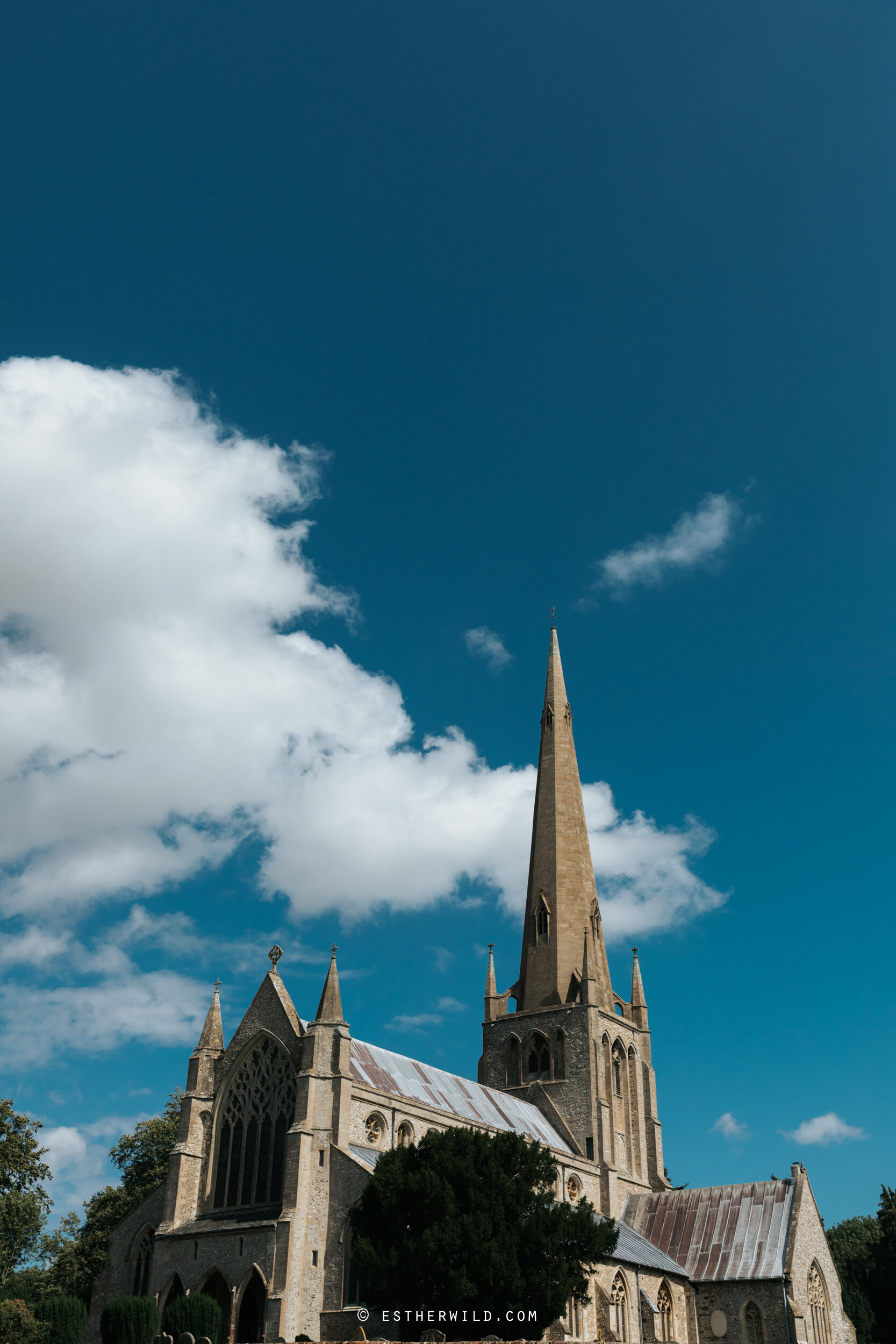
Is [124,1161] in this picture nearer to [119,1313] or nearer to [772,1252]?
[119,1313]

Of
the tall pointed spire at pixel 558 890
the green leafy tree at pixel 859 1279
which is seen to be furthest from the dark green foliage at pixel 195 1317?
the green leafy tree at pixel 859 1279

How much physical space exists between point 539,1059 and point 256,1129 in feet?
66.4

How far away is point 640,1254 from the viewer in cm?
4272

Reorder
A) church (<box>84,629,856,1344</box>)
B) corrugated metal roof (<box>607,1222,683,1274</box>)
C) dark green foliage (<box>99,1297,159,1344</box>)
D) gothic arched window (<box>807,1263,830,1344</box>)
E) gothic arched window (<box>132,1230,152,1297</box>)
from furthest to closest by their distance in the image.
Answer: gothic arched window (<box>807,1263,830,1344</box>) < corrugated metal roof (<box>607,1222,683,1274</box>) < gothic arched window (<box>132,1230,152,1297</box>) < church (<box>84,629,856,1344</box>) < dark green foliage (<box>99,1297,159,1344</box>)

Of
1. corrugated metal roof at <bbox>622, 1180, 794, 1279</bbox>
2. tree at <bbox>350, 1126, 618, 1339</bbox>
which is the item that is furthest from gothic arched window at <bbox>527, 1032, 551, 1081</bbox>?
tree at <bbox>350, 1126, 618, 1339</bbox>

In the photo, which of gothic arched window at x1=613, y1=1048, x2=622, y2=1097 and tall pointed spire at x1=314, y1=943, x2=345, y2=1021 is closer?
tall pointed spire at x1=314, y1=943, x2=345, y2=1021

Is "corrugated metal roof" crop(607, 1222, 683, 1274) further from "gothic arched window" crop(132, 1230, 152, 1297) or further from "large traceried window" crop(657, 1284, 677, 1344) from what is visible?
"gothic arched window" crop(132, 1230, 152, 1297)

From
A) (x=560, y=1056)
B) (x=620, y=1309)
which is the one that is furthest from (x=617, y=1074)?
(x=620, y=1309)

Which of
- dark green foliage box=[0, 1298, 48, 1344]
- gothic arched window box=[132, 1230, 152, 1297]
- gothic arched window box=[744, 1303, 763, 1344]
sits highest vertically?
gothic arched window box=[132, 1230, 152, 1297]

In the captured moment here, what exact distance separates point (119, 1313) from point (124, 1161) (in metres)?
23.7

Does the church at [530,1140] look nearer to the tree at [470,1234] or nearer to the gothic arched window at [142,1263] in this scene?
the gothic arched window at [142,1263]

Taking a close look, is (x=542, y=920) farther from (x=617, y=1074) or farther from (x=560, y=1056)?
(x=617, y=1074)

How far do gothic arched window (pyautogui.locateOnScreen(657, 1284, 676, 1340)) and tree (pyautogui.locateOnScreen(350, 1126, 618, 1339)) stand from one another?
10.8 m

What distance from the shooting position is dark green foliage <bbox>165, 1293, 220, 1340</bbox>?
30766mm
